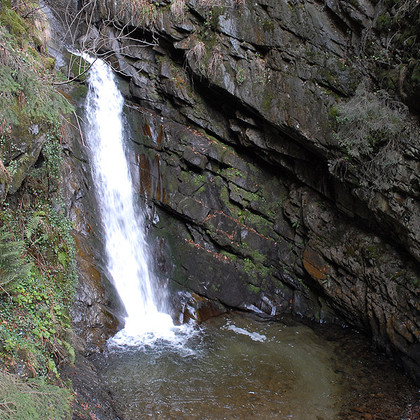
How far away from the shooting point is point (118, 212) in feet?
29.1

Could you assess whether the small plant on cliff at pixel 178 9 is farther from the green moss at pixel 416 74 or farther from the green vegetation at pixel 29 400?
the green vegetation at pixel 29 400

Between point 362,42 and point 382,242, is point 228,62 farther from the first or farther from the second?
point 382,242

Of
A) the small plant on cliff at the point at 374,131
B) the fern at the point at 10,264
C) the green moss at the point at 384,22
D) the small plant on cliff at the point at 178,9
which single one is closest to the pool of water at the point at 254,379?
the fern at the point at 10,264

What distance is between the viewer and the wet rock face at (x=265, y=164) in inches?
306

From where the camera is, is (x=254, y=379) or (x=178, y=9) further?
(x=178, y=9)

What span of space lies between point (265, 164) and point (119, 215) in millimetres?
4448

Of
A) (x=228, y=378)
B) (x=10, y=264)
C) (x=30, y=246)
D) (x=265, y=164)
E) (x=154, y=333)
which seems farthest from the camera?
(x=265, y=164)

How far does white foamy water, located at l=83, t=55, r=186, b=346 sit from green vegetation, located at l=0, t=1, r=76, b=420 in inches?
86.8

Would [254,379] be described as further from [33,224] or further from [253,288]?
[33,224]

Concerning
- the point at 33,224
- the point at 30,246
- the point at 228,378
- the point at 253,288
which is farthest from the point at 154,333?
the point at 33,224

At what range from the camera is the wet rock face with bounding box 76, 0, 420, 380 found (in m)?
7.76

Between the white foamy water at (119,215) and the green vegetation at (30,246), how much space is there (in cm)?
220

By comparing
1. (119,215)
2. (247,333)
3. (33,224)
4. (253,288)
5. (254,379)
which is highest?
(119,215)

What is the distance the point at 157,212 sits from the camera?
374 inches
